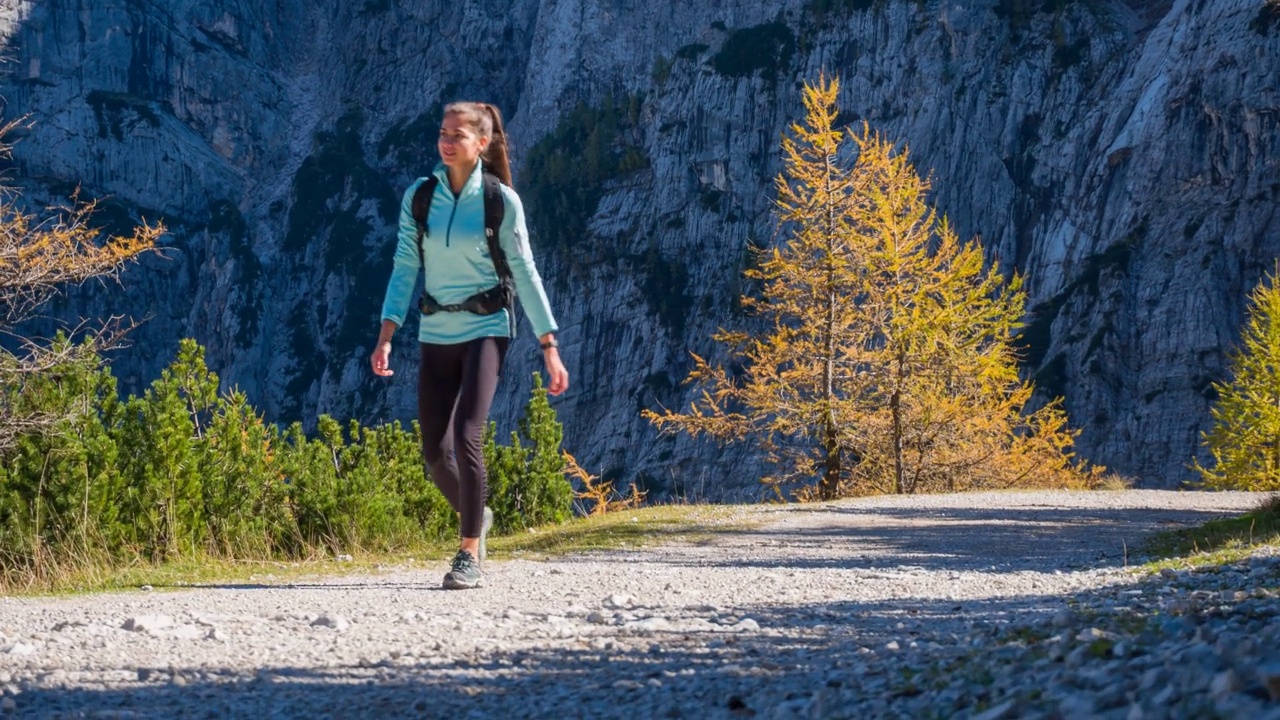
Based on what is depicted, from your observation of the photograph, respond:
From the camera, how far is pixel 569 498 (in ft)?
45.3

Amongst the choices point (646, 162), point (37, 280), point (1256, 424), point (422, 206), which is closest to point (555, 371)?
point (422, 206)

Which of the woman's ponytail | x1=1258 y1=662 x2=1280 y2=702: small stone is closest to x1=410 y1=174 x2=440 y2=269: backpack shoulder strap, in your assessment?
the woman's ponytail

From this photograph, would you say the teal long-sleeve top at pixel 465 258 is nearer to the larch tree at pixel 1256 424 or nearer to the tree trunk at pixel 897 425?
the tree trunk at pixel 897 425

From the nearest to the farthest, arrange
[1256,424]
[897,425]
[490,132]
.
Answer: [490,132] → [897,425] → [1256,424]

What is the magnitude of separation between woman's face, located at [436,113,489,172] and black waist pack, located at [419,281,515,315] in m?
0.61

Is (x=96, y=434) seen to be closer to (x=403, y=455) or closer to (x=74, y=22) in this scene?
(x=403, y=455)

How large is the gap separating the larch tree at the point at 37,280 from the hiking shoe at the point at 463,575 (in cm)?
437

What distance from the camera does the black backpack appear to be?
5957 mm

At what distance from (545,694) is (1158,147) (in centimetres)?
5771

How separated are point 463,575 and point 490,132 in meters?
2.15

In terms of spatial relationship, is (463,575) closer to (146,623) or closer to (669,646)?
(146,623)

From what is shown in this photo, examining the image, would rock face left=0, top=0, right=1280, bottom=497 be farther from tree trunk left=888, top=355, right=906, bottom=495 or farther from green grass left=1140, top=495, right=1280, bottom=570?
green grass left=1140, top=495, right=1280, bottom=570

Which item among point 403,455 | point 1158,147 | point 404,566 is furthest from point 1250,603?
point 1158,147

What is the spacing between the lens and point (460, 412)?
6.00 meters
